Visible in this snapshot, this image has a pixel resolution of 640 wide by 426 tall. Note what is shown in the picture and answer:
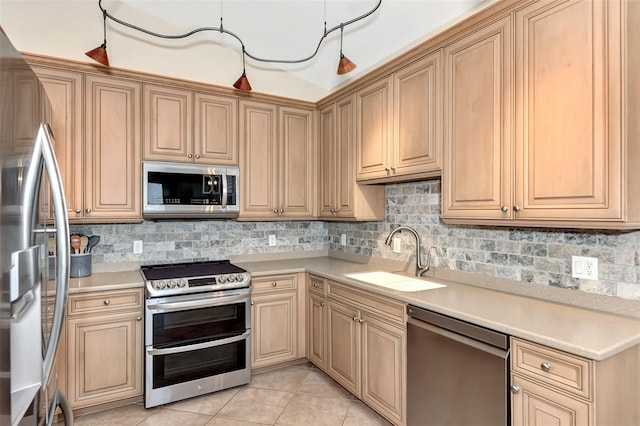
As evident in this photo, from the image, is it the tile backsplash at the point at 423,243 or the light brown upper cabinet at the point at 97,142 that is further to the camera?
the light brown upper cabinet at the point at 97,142

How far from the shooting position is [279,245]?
3746mm

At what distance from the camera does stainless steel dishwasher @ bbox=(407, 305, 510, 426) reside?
162 centimetres

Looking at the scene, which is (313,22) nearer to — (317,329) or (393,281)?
(393,281)

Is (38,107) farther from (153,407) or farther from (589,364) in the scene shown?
(153,407)

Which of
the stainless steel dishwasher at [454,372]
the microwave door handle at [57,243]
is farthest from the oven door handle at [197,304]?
the microwave door handle at [57,243]

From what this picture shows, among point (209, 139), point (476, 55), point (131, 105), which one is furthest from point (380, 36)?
point (131, 105)

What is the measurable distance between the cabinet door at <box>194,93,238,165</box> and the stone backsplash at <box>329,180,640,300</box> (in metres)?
1.42

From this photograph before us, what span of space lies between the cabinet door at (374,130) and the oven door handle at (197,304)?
1.38 m

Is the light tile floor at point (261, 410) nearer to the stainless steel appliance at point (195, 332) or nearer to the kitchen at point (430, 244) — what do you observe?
the stainless steel appliance at point (195, 332)

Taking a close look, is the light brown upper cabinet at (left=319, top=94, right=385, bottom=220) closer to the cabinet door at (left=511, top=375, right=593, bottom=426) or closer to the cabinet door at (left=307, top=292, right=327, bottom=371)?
the cabinet door at (left=307, top=292, right=327, bottom=371)

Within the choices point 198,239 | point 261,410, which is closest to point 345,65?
point 198,239

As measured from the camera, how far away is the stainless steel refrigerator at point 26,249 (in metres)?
0.83

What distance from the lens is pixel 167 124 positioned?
2.94 metres

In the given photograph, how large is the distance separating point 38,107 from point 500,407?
81.5 inches
